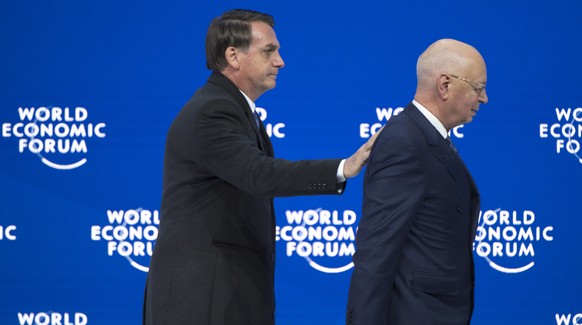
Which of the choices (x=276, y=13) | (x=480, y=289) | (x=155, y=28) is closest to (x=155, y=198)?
(x=155, y=28)

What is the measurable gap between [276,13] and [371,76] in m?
0.58

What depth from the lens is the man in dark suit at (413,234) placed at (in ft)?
7.24

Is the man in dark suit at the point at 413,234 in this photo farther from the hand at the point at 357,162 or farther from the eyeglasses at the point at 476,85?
the eyeglasses at the point at 476,85

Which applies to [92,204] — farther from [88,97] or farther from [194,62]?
[194,62]

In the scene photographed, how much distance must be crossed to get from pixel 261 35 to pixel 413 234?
0.85 metres

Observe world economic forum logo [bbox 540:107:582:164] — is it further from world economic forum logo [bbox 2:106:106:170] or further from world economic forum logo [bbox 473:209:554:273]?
world economic forum logo [bbox 2:106:106:170]

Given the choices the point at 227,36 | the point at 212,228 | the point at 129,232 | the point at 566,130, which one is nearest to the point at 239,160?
the point at 212,228

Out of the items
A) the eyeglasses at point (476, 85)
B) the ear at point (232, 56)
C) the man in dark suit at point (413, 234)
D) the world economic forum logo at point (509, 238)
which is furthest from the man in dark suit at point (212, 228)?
the world economic forum logo at point (509, 238)

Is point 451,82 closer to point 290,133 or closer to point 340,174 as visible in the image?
point 340,174

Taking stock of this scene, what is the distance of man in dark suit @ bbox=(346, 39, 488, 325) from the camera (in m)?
2.21

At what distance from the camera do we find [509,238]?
4.17 meters

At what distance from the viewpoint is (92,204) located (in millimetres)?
4121

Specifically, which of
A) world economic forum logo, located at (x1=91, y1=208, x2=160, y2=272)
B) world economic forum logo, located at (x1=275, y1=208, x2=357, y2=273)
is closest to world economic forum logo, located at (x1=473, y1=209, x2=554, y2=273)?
world economic forum logo, located at (x1=275, y1=208, x2=357, y2=273)

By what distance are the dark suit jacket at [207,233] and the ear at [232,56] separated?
0.16m
